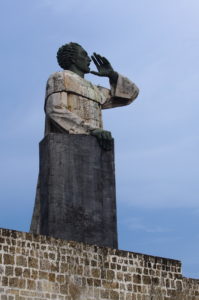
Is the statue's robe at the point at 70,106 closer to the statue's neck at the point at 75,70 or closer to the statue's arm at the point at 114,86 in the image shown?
the statue's neck at the point at 75,70

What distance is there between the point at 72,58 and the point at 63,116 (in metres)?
1.48

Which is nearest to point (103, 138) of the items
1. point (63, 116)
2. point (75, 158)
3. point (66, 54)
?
point (75, 158)

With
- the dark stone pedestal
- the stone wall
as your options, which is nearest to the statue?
the dark stone pedestal

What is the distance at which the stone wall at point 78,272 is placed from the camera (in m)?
14.3

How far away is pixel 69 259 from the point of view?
15.1 meters

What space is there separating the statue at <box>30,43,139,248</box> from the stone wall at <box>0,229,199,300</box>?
2.24 ft

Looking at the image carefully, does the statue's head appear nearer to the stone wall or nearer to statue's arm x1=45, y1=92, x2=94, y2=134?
statue's arm x1=45, y1=92, x2=94, y2=134

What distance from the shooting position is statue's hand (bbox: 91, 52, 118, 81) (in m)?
18.1

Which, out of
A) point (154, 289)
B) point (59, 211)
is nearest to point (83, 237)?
point (59, 211)

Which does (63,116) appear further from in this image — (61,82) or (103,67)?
(103,67)

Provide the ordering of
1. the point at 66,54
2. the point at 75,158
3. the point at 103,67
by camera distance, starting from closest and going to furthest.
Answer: the point at 75,158
the point at 66,54
the point at 103,67

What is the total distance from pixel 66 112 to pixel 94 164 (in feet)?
3.89

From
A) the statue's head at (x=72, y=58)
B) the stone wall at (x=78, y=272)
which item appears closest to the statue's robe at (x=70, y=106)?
the statue's head at (x=72, y=58)

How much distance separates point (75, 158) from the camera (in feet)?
54.4
